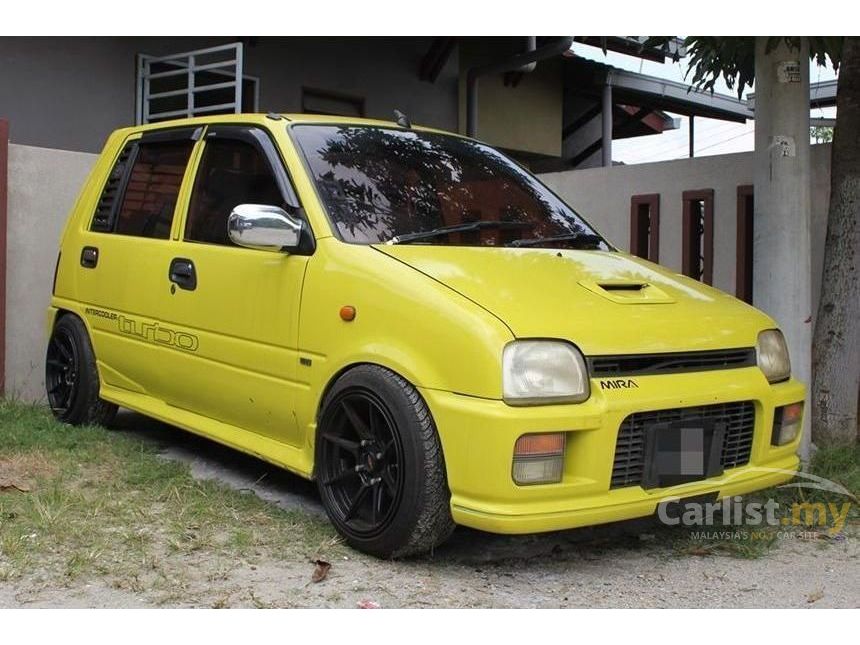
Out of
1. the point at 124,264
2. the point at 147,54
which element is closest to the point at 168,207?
the point at 124,264

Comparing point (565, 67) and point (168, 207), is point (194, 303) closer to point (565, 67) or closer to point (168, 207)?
point (168, 207)

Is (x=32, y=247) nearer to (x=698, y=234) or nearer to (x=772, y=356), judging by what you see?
(x=698, y=234)

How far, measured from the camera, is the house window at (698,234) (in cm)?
691

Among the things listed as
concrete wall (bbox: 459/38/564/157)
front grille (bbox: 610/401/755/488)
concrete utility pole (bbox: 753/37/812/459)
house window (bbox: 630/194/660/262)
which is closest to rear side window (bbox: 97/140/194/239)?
front grille (bbox: 610/401/755/488)

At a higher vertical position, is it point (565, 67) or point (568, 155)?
point (565, 67)

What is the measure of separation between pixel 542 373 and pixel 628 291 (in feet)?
2.61

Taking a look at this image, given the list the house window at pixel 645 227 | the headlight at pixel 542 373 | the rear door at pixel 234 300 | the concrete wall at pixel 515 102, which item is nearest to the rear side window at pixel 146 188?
the rear door at pixel 234 300

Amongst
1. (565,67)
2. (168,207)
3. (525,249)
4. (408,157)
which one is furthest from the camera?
(565,67)

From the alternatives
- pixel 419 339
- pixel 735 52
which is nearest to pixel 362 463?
pixel 419 339

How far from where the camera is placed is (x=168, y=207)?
515 cm

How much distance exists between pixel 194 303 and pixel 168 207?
704 millimetres

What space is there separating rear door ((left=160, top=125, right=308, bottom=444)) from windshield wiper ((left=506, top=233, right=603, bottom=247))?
98 centimetres

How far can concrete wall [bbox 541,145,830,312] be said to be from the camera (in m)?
6.23

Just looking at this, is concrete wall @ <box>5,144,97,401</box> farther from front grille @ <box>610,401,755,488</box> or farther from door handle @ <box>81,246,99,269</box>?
front grille @ <box>610,401,755,488</box>
